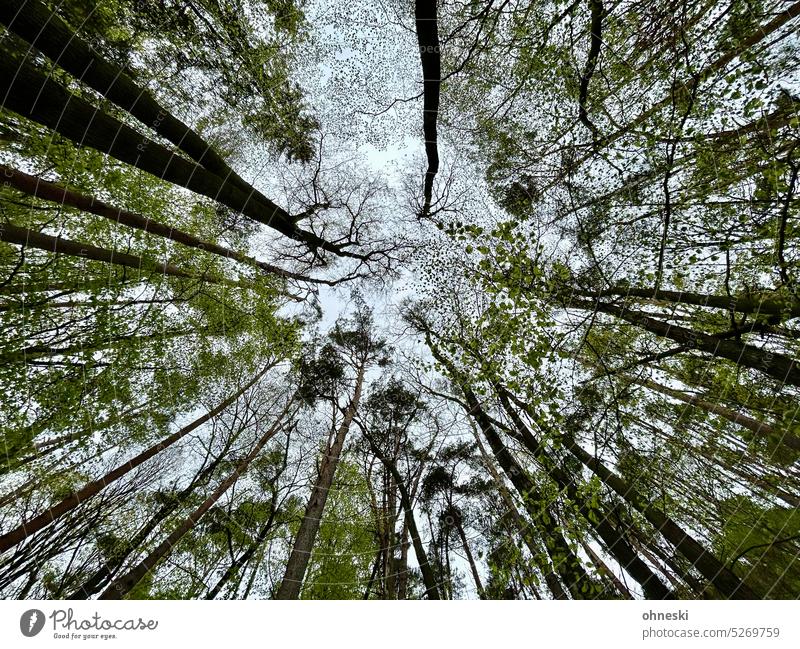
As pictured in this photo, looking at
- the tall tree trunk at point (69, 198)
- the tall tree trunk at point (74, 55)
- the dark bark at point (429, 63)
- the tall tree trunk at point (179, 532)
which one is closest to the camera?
the tall tree trunk at point (74, 55)

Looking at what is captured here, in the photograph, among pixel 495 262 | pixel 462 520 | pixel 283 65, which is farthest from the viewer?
pixel 462 520

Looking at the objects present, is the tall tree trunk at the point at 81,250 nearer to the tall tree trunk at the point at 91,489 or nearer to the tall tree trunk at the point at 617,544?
the tall tree trunk at the point at 91,489

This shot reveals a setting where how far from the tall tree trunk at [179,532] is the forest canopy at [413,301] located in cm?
5

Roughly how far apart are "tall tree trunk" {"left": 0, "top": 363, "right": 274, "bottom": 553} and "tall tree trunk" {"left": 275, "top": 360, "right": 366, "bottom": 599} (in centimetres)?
303

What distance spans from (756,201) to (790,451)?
13.6 feet

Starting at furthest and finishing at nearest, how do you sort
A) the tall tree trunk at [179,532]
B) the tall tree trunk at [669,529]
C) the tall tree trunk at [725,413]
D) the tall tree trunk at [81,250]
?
the tall tree trunk at [179,532] < the tall tree trunk at [81,250] < the tall tree trunk at [725,413] < the tall tree trunk at [669,529]

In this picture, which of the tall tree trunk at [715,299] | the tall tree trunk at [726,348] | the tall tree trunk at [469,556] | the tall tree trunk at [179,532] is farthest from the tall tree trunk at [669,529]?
the tall tree trunk at [179,532]

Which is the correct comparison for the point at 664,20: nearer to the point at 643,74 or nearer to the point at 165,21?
the point at 643,74

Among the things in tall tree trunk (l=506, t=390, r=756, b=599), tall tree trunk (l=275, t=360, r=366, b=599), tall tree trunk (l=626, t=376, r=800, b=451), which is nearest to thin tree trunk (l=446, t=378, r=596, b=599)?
tall tree trunk (l=506, t=390, r=756, b=599)

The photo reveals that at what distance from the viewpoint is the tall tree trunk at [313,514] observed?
→ 4230 mm

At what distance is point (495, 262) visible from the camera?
457 cm

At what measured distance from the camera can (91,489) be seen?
504 cm

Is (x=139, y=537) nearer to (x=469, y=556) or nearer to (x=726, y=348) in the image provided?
(x=469, y=556)
